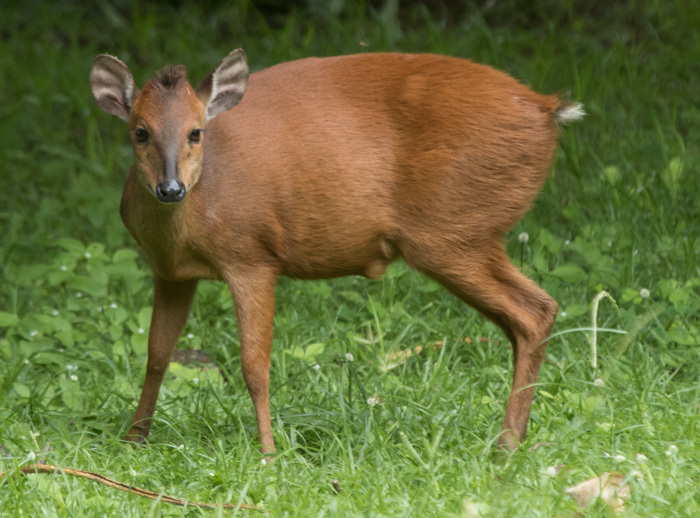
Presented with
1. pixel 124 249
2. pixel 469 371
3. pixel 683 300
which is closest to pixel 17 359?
pixel 124 249

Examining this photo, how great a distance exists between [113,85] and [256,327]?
1030 mm

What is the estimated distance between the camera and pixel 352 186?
4031 millimetres

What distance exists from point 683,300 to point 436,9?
460 cm

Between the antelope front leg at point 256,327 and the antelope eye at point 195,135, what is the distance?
51 centimetres

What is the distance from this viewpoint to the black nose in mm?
3578

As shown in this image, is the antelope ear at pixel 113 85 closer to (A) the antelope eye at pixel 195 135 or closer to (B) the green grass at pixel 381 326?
(A) the antelope eye at pixel 195 135

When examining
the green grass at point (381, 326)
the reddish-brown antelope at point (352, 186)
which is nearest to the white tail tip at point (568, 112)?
Result: the reddish-brown antelope at point (352, 186)

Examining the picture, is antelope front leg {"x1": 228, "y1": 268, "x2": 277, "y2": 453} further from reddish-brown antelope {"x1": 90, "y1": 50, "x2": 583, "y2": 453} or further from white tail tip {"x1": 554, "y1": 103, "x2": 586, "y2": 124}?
white tail tip {"x1": 554, "y1": 103, "x2": 586, "y2": 124}

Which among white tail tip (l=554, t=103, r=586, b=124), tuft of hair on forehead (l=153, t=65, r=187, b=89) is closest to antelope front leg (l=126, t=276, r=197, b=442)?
tuft of hair on forehead (l=153, t=65, r=187, b=89)

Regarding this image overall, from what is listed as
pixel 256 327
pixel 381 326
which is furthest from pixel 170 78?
pixel 381 326

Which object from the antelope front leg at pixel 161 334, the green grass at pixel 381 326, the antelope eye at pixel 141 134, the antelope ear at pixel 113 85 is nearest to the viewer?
the green grass at pixel 381 326

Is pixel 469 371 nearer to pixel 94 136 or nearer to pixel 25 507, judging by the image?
pixel 25 507

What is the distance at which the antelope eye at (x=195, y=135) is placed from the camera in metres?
3.79

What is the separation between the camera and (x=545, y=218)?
5.92 metres
